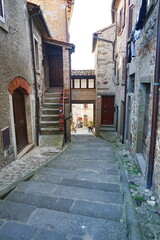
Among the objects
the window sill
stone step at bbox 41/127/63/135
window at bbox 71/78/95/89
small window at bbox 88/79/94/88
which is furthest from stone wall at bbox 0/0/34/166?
small window at bbox 88/79/94/88

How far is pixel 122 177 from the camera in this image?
3465mm

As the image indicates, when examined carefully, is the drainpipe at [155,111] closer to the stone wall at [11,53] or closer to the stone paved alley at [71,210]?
the stone paved alley at [71,210]

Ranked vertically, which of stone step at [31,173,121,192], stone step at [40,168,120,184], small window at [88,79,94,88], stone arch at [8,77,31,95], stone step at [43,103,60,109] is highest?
small window at [88,79,94,88]

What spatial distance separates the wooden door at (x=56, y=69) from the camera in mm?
10602

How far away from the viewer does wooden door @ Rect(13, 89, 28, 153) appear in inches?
196

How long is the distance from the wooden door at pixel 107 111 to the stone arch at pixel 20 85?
8037 millimetres

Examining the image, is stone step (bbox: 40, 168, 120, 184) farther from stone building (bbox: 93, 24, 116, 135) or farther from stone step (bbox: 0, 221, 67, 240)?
stone building (bbox: 93, 24, 116, 135)

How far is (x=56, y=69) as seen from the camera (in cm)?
1077

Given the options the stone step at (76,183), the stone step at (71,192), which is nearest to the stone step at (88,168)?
the stone step at (76,183)

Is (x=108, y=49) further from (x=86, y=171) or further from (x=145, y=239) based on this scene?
(x=145, y=239)

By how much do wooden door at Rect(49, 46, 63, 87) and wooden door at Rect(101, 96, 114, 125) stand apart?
400 centimetres

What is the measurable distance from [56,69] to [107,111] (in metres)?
5.23

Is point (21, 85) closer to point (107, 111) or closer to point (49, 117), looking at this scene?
point (49, 117)

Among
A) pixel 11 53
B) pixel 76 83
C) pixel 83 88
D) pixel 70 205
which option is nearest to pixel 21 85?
pixel 11 53
